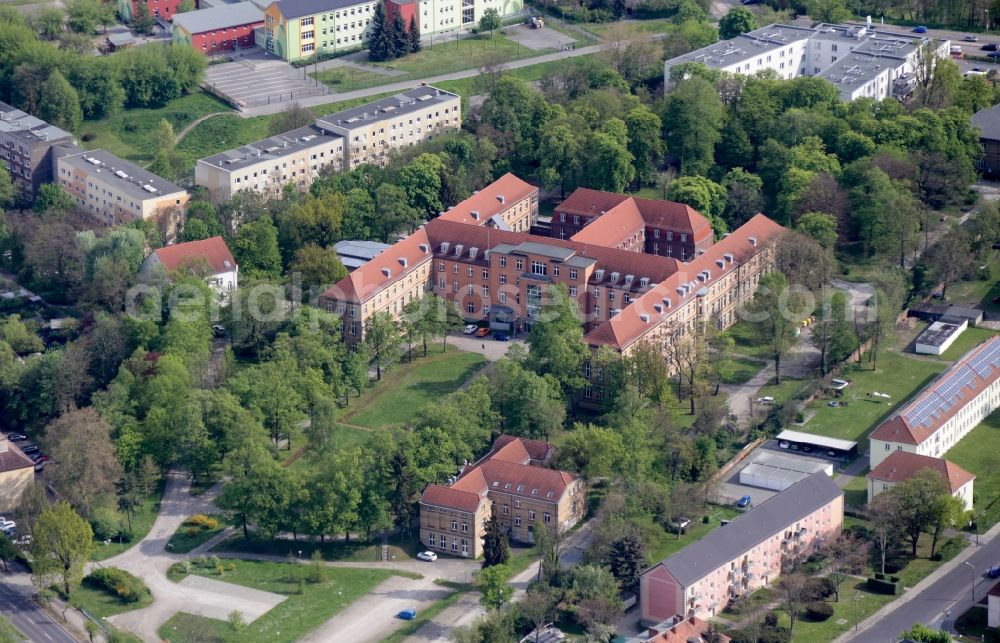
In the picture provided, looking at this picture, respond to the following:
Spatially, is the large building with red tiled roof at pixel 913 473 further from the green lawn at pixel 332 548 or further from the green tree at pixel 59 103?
the green tree at pixel 59 103

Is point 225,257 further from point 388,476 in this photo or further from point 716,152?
point 716,152

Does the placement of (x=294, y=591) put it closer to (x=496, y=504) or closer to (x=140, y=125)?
(x=496, y=504)

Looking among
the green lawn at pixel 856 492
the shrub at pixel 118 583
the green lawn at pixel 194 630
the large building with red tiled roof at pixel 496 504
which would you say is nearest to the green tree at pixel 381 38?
the large building with red tiled roof at pixel 496 504

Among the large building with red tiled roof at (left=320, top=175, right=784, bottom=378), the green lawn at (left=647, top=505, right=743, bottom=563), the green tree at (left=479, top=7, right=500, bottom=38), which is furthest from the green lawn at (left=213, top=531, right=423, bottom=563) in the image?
the green tree at (left=479, top=7, right=500, bottom=38)

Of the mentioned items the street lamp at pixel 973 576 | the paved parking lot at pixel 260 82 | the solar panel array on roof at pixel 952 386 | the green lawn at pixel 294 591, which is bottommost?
the green lawn at pixel 294 591

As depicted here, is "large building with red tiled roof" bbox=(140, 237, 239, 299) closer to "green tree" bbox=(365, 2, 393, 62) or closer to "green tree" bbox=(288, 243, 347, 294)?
"green tree" bbox=(288, 243, 347, 294)

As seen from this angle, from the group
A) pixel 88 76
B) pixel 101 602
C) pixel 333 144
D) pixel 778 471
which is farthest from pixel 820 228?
pixel 88 76
